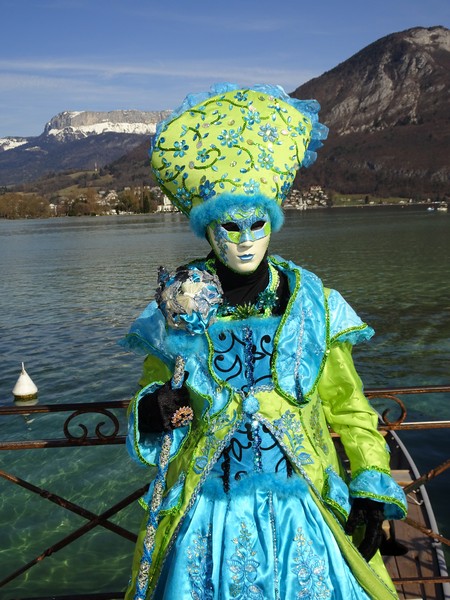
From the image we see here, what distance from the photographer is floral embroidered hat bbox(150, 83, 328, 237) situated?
6.95 ft

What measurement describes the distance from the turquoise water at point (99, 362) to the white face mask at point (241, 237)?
531 cm

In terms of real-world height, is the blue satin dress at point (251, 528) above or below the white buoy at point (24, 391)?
above

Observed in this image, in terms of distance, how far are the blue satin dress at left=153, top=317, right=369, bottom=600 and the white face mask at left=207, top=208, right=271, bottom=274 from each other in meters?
0.24

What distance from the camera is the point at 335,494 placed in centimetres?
211

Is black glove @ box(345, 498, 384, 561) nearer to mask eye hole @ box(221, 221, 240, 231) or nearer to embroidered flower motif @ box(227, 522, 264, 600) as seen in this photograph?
embroidered flower motif @ box(227, 522, 264, 600)

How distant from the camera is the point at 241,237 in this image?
84.4 inches

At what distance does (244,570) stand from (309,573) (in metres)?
0.23

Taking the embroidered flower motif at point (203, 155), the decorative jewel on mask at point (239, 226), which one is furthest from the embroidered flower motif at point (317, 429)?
the embroidered flower motif at point (203, 155)

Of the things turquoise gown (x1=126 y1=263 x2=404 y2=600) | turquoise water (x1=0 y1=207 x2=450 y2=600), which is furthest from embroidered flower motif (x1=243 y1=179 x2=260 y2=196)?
turquoise water (x1=0 y1=207 x2=450 y2=600)

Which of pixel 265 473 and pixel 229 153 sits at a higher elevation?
pixel 229 153

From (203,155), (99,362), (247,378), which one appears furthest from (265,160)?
(99,362)

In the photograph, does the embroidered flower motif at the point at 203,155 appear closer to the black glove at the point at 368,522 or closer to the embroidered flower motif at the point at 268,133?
the embroidered flower motif at the point at 268,133

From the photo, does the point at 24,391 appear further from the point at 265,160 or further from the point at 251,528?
the point at 265,160

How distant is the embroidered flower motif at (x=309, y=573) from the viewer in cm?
198
